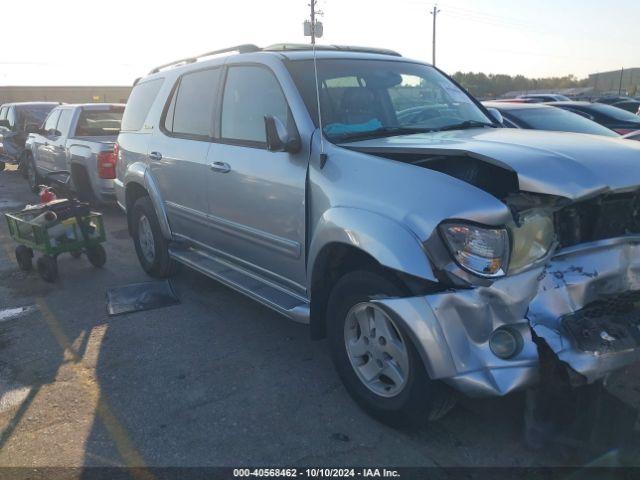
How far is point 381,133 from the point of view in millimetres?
3680

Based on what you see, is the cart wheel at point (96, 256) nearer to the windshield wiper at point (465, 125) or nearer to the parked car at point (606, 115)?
the windshield wiper at point (465, 125)

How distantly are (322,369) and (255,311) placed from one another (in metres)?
1.25

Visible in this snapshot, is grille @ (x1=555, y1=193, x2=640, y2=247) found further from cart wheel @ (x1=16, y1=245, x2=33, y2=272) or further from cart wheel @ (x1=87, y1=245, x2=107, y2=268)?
cart wheel @ (x1=16, y1=245, x2=33, y2=272)

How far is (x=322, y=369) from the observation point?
3900 millimetres

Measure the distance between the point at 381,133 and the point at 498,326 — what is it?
5.30 feet

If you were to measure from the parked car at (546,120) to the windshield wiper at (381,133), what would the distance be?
423 cm

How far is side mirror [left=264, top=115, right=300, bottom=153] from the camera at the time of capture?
3488 millimetres

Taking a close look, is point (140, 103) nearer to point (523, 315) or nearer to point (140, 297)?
point (140, 297)

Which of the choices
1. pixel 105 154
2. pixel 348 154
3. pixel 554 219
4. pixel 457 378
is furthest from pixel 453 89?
pixel 105 154

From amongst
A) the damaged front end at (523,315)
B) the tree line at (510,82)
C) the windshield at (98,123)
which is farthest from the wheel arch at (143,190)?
the tree line at (510,82)

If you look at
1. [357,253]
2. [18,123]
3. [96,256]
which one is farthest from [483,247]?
[18,123]

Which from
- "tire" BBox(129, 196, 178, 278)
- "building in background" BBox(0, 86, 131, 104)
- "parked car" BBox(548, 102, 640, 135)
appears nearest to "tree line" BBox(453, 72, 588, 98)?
"building in background" BBox(0, 86, 131, 104)

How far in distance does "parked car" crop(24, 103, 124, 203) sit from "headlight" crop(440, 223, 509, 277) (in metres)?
6.79

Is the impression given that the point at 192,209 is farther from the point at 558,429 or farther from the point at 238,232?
the point at 558,429
